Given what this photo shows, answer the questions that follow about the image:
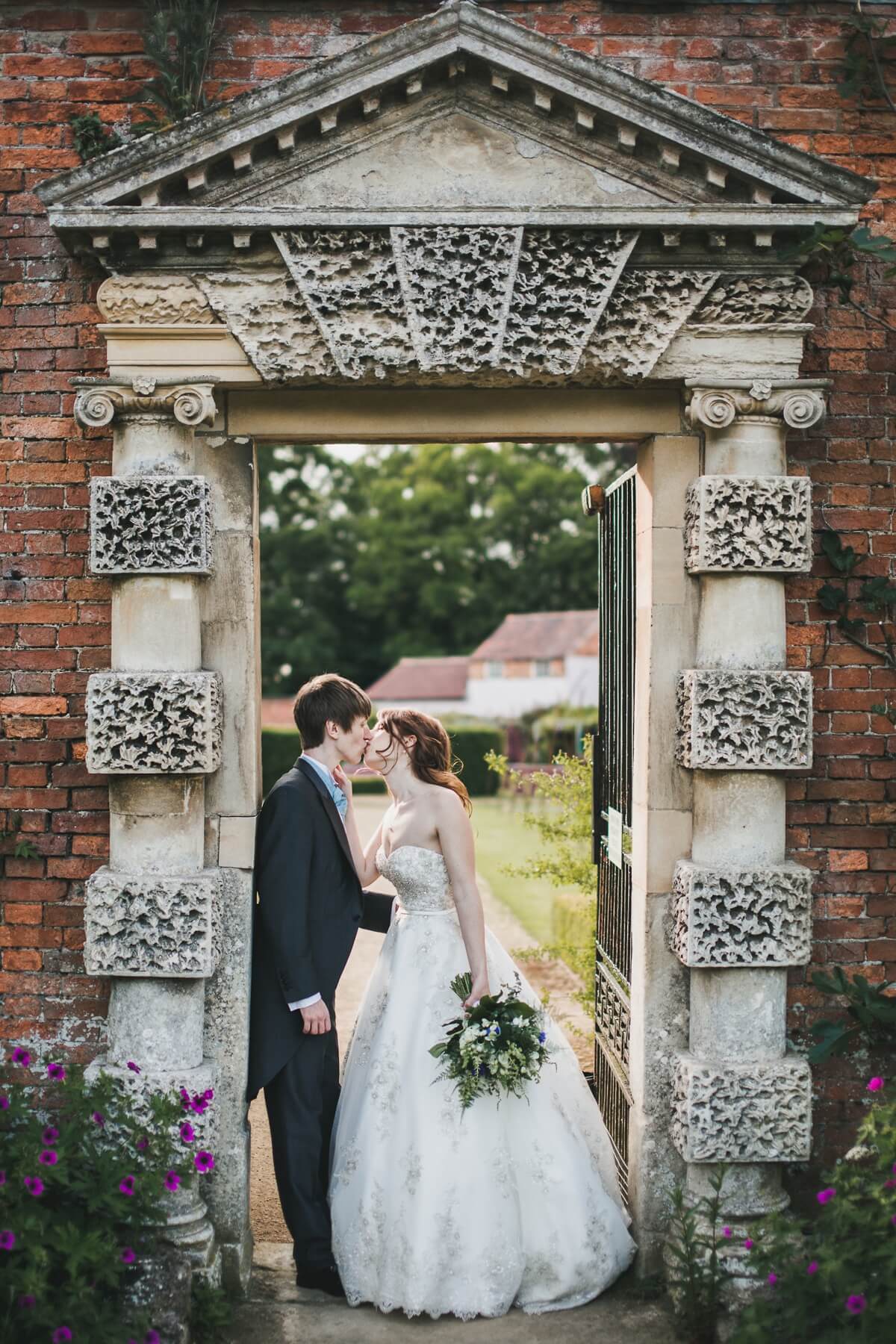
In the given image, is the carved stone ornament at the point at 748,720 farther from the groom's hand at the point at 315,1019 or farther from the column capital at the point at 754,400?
the groom's hand at the point at 315,1019

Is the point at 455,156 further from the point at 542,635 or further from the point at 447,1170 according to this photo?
the point at 542,635

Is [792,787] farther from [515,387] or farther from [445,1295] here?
[445,1295]

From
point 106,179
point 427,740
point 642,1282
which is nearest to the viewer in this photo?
point 106,179

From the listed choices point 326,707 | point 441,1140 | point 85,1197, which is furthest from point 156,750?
point 441,1140

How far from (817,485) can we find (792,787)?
1.16 metres

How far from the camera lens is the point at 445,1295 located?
4215 millimetres

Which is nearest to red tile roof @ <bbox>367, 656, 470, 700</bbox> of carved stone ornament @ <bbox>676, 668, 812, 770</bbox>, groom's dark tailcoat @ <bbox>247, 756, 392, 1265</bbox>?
groom's dark tailcoat @ <bbox>247, 756, 392, 1265</bbox>

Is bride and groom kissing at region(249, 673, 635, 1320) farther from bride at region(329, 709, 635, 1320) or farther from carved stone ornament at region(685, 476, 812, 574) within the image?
carved stone ornament at region(685, 476, 812, 574)

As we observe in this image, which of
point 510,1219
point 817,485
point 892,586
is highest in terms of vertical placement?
point 817,485

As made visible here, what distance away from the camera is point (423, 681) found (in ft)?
166

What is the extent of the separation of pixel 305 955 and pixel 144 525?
1.68 meters

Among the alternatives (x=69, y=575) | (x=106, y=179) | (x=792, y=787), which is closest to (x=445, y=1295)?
(x=792, y=787)

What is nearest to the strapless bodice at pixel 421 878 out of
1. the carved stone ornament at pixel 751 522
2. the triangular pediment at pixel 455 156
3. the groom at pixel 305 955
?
the groom at pixel 305 955

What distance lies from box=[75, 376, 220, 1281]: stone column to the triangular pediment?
2.20 ft
